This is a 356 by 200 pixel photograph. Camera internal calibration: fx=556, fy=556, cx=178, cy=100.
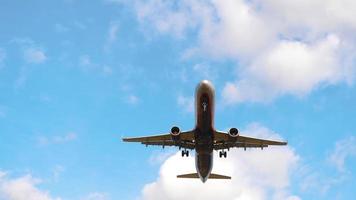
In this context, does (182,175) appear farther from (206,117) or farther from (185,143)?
(206,117)

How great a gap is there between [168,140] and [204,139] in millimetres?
6093

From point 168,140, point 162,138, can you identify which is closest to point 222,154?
point 168,140

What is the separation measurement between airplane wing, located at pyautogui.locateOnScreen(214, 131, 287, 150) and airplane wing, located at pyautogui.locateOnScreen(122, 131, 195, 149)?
9.19 feet

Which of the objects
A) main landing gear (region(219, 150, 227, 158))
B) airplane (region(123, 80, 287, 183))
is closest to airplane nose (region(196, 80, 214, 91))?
airplane (region(123, 80, 287, 183))

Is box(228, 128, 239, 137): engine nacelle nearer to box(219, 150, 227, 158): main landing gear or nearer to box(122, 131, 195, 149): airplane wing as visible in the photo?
box(122, 131, 195, 149): airplane wing

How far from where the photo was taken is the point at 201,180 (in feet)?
214

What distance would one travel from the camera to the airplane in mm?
53250

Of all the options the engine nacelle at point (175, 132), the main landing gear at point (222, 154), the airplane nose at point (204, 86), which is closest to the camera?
the airplane nose at point (204, 86)

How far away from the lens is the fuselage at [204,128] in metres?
52.8

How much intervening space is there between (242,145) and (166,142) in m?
8.99

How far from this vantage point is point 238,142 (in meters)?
63.8

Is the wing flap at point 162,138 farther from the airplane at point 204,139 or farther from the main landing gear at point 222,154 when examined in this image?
the main landing gear at point 222,154

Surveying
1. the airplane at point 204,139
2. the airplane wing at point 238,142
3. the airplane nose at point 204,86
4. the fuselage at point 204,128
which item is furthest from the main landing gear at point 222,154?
the airplane nose at point 204,86

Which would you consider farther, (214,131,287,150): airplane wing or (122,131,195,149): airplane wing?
(122,131,195,149): airplane wing
